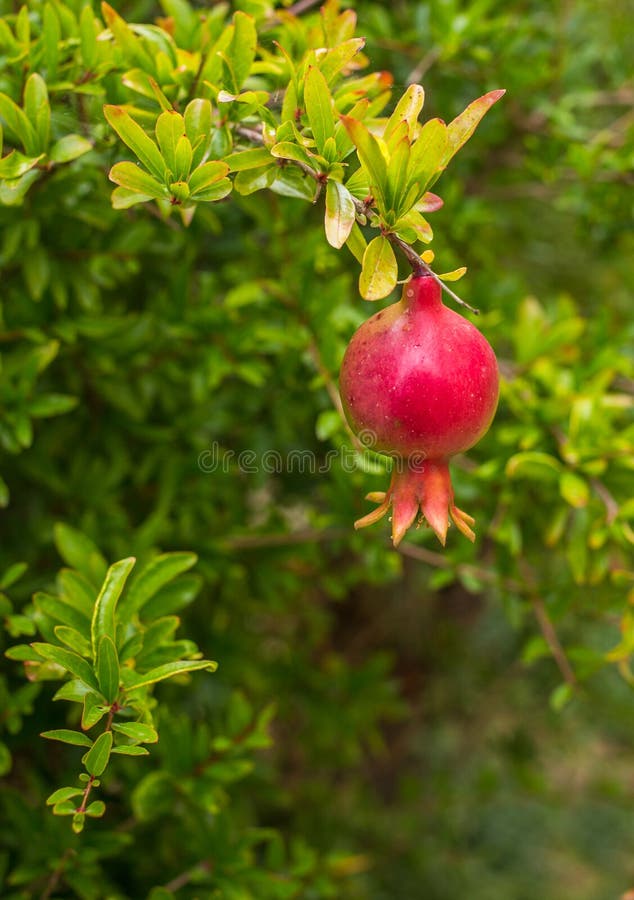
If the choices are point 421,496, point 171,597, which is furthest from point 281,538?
point 421,496

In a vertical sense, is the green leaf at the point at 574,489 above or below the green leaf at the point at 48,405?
below

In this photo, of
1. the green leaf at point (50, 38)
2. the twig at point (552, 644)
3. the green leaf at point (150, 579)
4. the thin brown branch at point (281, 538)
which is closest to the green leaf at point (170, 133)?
the green leaf at point (50, 38)

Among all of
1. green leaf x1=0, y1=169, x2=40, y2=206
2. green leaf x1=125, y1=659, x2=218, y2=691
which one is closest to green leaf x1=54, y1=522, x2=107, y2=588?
green leaf x1=125, y1=659, x2=218, y2=691

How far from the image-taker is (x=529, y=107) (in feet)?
4.28

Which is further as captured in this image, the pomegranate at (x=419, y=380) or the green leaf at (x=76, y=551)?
the green leaf at (x=76, y=551)

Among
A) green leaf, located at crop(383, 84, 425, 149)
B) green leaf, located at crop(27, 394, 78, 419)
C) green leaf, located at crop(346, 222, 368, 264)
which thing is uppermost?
green leaf, located at crop(383, 84, 425, 149)

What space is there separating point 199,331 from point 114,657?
19.6 inches

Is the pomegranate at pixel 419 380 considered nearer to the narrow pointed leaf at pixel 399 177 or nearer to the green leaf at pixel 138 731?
the narrow pointed leaf at pixel 399 177

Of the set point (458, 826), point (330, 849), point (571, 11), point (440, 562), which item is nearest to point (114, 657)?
point (440, 562)

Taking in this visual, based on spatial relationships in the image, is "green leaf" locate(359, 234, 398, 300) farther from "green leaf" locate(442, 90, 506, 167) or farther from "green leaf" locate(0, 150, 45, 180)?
"green leaf" locate(0, 150, 45, 180)

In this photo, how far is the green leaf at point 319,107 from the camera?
56cm

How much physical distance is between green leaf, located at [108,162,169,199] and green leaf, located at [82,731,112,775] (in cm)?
38

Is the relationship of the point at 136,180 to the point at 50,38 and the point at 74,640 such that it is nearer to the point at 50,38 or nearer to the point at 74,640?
the point at 50,38

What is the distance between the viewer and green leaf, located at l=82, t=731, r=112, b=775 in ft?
1.87
